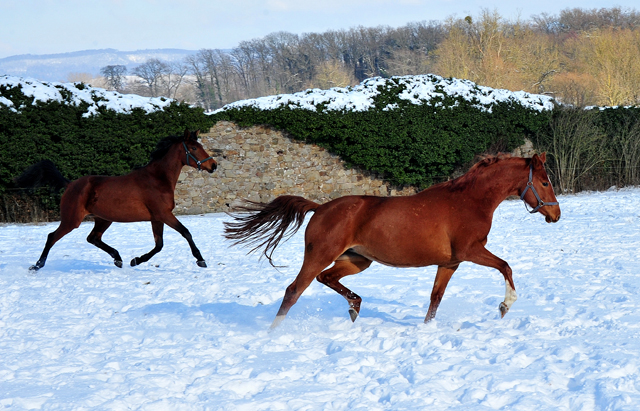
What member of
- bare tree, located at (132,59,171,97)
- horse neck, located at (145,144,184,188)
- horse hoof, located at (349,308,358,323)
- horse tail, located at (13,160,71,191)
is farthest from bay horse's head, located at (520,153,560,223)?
bare tree, located at (132,59,171,97)

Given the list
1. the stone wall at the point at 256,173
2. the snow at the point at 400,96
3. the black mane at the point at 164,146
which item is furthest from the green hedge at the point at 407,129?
the black mane at the point at 164,146

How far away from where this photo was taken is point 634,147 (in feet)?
57.9

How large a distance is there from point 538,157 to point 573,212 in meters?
8.77

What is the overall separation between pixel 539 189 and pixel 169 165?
15.8 feet

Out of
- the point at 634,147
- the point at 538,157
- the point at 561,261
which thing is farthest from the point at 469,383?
the point at 634,147

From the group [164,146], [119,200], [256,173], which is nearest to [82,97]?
[256,173]

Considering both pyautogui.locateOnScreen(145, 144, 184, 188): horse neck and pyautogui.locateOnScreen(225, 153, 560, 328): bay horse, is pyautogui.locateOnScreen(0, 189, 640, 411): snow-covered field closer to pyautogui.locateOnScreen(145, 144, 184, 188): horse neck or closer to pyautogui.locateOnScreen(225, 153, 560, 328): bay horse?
pyautogui.locateOnScreen(225, 153, 560, 328): bay horse

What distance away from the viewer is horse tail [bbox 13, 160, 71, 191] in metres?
7.64

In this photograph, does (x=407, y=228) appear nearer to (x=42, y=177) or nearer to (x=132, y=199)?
(x=132, y=199)

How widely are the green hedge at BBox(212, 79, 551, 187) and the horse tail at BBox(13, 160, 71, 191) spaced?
6.83 metres

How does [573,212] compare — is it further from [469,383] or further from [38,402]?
[38,402]

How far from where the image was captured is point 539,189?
4.54 meters

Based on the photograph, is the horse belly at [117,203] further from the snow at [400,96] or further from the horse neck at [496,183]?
the snow at [400,96]

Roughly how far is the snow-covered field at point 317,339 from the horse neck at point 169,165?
1206 mm
